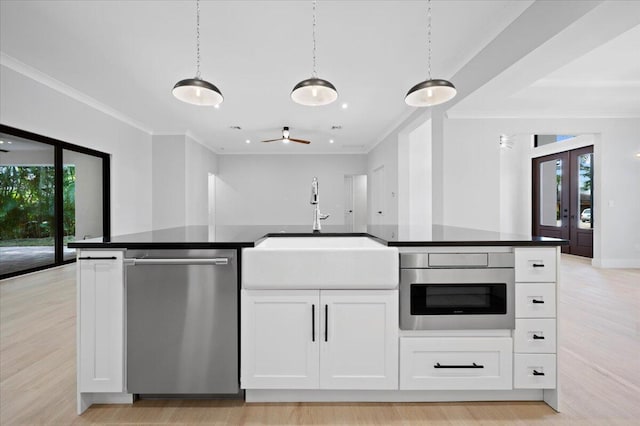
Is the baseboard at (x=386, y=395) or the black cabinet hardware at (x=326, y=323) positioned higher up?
the black cabinet hardware at (x=326, y=323)

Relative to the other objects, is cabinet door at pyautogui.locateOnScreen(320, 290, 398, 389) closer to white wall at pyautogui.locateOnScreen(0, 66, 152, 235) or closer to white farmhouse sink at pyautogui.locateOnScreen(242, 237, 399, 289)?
white farmhouse sink at pyautogui.locateOnScreen(242, 237, 399, 289)

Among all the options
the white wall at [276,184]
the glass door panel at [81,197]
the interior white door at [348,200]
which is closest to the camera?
the glass door panel at [81,197]

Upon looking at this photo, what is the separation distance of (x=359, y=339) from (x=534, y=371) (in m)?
0.93

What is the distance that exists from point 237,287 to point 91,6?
3004mm

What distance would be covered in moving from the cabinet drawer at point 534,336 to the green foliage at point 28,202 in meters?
6.21

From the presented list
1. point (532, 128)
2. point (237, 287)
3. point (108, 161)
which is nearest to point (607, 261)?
point (532, 128)

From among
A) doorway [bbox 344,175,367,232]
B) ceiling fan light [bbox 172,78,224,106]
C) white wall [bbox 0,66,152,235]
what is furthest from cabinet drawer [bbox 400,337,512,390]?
doorway [bbox 344,175,367,232]

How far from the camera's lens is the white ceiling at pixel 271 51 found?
2.95 m

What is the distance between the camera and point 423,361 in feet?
5.50

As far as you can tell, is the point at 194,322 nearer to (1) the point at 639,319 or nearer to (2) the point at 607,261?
(1) the point at 639,319

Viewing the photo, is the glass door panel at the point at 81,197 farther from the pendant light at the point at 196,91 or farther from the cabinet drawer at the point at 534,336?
the cabinet drawer at the point at 534,336

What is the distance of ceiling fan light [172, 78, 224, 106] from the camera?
221 cm

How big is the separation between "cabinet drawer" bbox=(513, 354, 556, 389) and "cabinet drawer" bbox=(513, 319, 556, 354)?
0.04m

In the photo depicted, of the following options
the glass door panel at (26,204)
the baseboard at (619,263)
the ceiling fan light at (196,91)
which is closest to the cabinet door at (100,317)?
the ceiling fan light at (196,91)
